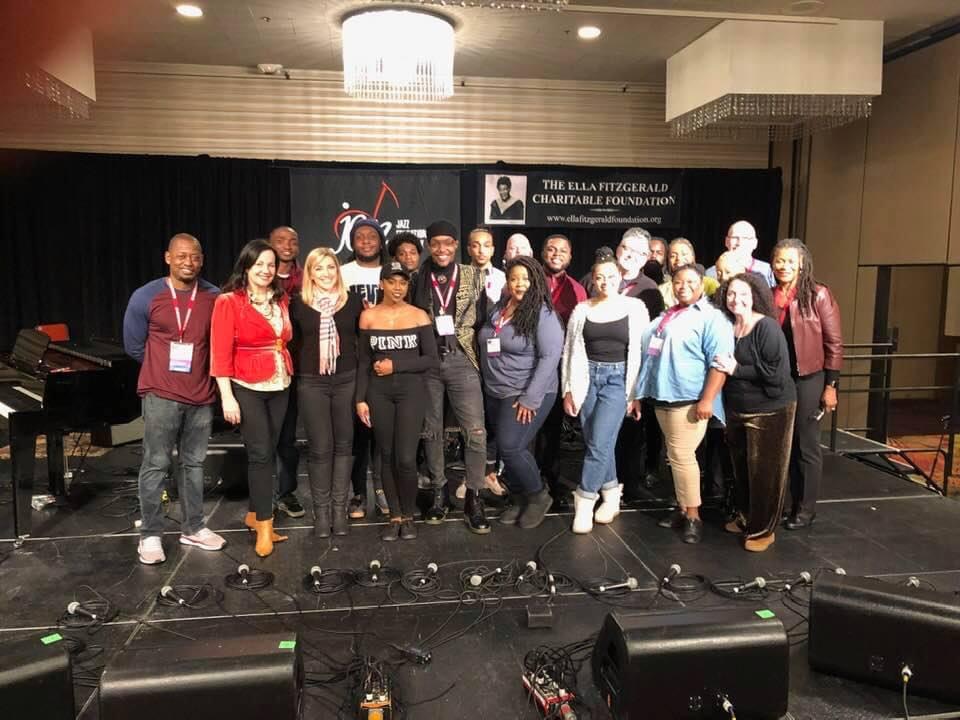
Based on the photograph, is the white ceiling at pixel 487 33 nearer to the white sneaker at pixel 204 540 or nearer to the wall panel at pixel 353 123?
the wall panel at pixel 353 123

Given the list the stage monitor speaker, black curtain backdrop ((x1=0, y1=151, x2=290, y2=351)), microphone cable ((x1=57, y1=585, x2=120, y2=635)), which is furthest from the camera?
black curtain backdrop ((x1=0, y1=151, x2=290, y2=351))

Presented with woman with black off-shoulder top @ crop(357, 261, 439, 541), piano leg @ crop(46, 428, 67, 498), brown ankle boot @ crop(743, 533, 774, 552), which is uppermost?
woman with black off-shoulder top @ crop(357, 261, 439, 541)

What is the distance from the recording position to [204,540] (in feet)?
11.1

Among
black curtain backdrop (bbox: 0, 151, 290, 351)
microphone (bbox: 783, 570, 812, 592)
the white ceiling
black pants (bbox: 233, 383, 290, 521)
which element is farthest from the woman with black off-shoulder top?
black curtain backdrop (bbox: 0, 151, 290, 351)

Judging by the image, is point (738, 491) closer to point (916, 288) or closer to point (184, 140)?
point (916, 288)

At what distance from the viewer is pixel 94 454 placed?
5.09 metres

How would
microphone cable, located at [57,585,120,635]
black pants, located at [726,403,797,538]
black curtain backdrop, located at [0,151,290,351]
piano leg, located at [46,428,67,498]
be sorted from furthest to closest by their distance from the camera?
1. black curtain backdrop, located at [0,151,290,351]
2. piano leg, located at [46,428,67,498]
3. black pants, located at [726,403,797,538]
4. microphone cable, located at [57,585,120,635]

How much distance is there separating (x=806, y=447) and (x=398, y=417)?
2035 millimetres

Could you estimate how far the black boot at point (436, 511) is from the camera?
3672 millimetres

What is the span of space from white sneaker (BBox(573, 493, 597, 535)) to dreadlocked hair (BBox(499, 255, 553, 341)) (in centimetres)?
87

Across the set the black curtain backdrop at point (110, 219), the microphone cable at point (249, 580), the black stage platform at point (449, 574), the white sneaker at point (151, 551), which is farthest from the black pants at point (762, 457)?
the black curtain backdrop at point (110, 219)

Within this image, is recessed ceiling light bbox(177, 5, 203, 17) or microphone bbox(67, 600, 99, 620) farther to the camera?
recessed ceiling light bbox(177, 5, 203, 17)

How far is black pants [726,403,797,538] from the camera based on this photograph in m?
3.20

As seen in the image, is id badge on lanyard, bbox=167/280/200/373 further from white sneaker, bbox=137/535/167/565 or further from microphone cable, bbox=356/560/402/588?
microphone cable, bbox=356/560/402/588
